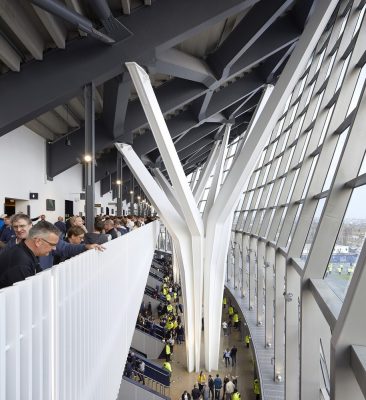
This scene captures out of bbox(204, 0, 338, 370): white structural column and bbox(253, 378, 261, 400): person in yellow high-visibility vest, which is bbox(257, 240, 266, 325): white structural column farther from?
bbox(253, 378, 261, 400): person in yellow high-visibility vest

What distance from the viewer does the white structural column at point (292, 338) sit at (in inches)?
527

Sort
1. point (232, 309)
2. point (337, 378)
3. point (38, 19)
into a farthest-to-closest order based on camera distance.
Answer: point (232, 309) → point (38, 19) → point (337, 378)

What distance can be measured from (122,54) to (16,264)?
722 centimetres

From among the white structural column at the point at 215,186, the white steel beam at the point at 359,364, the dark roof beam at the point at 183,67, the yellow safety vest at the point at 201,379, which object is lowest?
the yellow safety vest at the point at 201,379

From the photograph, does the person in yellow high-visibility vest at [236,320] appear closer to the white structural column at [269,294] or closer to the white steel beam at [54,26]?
the white structural column at [269,294]

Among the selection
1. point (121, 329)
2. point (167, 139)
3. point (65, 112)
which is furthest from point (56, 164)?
point (121, 329)

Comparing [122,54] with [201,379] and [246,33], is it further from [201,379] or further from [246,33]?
[201,379]

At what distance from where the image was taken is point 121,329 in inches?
328

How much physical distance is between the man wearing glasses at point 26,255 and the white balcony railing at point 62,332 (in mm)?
253

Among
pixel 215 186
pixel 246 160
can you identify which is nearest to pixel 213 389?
pixel 215 186

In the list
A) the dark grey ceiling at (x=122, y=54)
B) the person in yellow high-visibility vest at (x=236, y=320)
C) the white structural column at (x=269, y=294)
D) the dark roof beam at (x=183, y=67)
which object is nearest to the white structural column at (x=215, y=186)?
the white structural column at (x=269, y=294)

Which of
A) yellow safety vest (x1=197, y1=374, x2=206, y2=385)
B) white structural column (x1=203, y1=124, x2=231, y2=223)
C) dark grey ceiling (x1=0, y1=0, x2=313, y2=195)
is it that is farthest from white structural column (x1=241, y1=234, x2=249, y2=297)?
dark grey ceiling (x1=0, y1=0, x2=313, y2=195)

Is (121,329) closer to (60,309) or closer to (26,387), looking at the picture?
(60,309)

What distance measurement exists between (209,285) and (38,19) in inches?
526
